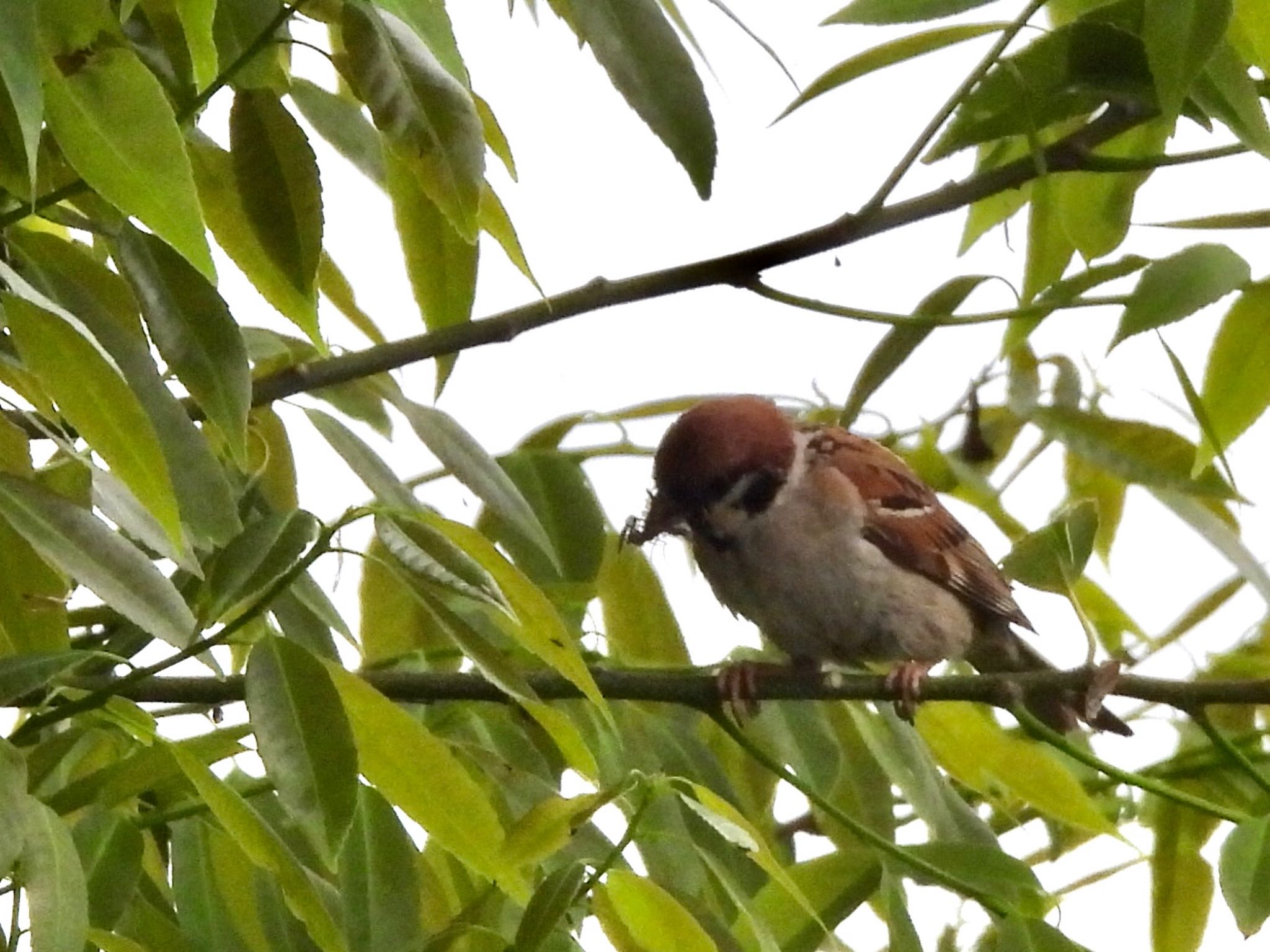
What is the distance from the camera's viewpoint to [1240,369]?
2.75ft

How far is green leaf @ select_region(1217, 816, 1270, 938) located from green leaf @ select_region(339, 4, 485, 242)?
0.40 meters

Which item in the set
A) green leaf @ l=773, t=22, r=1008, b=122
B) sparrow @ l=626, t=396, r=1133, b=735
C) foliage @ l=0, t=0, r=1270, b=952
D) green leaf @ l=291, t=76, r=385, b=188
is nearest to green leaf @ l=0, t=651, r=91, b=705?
foliage @ l=0, t=0, r=1270, b=952

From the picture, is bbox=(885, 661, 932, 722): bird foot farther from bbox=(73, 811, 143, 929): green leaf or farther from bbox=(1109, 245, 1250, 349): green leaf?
bbox=(73, 811, 143, 929): green leaf

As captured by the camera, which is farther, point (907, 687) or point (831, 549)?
point (831, 549)

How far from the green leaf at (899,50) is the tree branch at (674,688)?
11.4 inches

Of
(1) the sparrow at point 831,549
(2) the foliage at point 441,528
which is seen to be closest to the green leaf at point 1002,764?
(2) the foliage at point 441,528

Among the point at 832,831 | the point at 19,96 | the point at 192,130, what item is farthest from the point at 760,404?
the point at 19,96

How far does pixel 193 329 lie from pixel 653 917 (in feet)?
0.92

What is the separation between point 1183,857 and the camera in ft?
3.09

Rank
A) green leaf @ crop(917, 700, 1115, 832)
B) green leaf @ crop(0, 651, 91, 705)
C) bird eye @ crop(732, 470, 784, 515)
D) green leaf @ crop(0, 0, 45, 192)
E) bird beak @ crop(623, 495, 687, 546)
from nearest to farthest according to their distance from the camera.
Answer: green leaf @ crop(0, 0, 45, 192), green leaf @ crop(0, 651, 91, 705), green leaf @ crop(917, 700, 1115, 832), bird beak @ crop(623, 495, 687, 546), bird eye @ crop(732, 470, 784, 515)

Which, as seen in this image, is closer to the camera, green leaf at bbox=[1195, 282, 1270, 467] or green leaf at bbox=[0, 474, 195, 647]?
green leaf at bbox=[0, 474, 195, 647]

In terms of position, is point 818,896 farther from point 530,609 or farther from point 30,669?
point 30,669

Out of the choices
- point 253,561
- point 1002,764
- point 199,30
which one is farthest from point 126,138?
point 1002,764

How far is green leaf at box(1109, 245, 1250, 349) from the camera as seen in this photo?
2.53 feet
